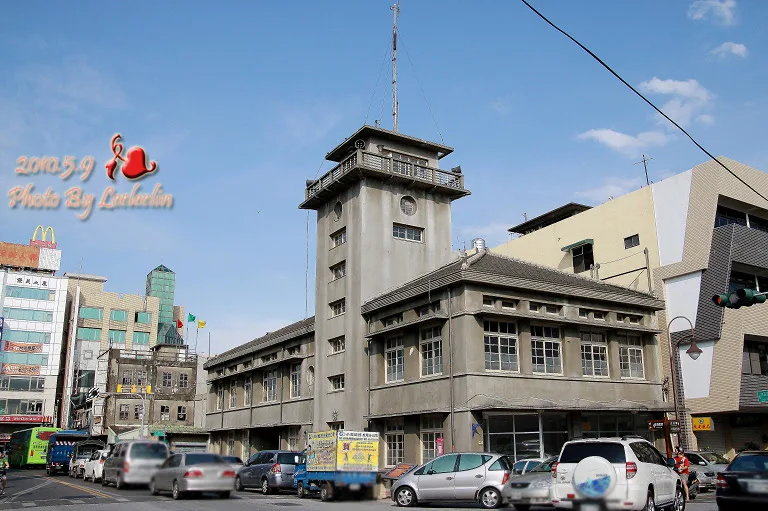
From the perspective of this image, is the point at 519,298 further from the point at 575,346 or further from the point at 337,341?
the point at 337,341

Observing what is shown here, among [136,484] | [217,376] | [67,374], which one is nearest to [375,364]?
[217,376]

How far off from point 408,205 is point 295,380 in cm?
1716

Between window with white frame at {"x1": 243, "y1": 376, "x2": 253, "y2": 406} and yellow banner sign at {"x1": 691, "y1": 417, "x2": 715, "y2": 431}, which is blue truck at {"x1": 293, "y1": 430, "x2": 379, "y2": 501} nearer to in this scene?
yellow banner sign at {"x1": 691, "y1": 417, "x2": 715, "y2": 431}

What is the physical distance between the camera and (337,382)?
51.2 metres

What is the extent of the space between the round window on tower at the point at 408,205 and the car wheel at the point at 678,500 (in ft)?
106

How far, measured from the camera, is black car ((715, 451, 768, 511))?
18.1 m

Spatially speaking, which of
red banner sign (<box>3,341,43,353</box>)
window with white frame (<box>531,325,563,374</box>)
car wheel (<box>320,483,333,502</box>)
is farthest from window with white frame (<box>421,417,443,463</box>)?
red banner sign (<box>3,341,43,353</box>)

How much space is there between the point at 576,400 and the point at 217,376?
4197 cm

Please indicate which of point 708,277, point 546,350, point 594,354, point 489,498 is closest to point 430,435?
point 546,350

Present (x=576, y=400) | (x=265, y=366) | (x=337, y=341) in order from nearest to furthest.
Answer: (x=576, y=400)
(x=337, y=341)
(x=265, y=366)

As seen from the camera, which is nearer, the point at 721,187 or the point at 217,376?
the point at 721,187

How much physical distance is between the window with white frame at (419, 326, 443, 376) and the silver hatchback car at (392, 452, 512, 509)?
11.9 metres

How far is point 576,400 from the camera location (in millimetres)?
41156

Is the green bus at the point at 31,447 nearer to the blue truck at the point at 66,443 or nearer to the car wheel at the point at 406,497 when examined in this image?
the car wheel at the point at 406,497
